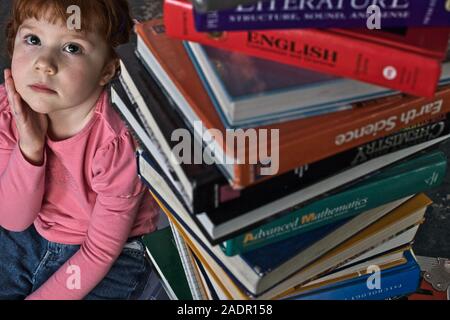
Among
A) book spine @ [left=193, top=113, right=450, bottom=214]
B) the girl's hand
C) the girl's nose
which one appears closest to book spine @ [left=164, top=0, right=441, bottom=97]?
book spine @ [left=193, top=113, right=450, bottom=214]

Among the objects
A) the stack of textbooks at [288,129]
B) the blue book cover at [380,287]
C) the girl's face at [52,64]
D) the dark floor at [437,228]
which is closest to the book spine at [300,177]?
the stack of textbooks at [288,129]

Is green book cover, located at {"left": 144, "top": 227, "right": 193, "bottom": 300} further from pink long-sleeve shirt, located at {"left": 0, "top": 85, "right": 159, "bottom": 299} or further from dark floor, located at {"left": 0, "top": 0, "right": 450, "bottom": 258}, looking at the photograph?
dark floor, located at {"left": 0, "top": 0, "right": 450, "bottom": 258}

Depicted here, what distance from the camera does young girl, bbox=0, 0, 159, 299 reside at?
1165 mm

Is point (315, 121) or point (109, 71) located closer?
point (315, 121)

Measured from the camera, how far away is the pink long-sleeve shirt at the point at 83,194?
1215mm

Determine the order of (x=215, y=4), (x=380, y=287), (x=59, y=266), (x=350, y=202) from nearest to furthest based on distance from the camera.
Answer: (x=215, y=4) → (x=350, y=202) → (x=380, y=287) → (x=59, y=266)

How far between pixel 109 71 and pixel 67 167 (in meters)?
0.20

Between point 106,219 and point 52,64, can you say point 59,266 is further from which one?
point 52,64

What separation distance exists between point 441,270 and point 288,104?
643mm

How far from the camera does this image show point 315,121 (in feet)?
2.76

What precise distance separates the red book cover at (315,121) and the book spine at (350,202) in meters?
0.09

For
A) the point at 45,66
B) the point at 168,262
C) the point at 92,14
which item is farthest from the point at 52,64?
the point at 168,262

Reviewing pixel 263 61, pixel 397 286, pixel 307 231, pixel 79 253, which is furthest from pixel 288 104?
pixel 79 253

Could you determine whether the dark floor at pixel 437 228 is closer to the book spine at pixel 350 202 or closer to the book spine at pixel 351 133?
the book spine at pixel 350 202
